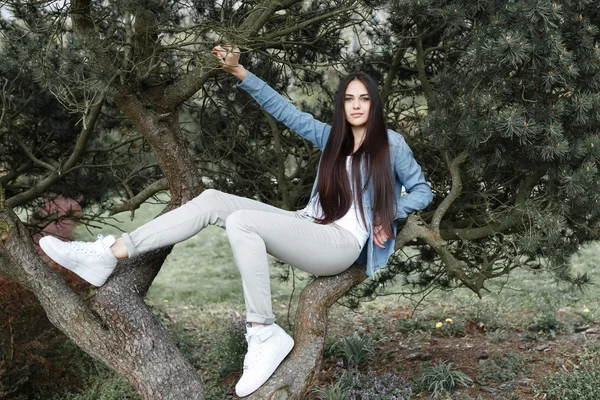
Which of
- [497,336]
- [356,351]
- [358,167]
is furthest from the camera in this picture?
[497,336]

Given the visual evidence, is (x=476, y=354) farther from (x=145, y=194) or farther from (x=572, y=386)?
(x=145, y=194)

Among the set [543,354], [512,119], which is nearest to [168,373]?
[512,119]

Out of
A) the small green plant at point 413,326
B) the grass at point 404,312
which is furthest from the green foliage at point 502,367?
the small green plant at point 413,326

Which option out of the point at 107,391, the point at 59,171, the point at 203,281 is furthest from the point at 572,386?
the point at 203,281

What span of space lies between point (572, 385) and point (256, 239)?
7.01ft

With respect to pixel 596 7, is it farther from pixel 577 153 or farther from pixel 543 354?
pixel 543 354

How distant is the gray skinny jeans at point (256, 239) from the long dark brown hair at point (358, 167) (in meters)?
0.14

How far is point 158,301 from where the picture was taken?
23.9 feet

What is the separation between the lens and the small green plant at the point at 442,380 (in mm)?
3734

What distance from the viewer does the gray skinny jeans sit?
2.53 m

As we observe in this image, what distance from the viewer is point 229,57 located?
9.55 ft

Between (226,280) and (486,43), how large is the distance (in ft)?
20.3

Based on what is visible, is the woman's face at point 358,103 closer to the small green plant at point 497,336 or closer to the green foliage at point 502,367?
the green foliage at point 502,367

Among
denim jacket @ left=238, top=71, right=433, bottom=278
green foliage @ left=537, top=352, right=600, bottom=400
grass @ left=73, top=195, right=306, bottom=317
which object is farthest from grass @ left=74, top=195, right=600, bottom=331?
denim jacket @ left=238, top=71, right=433, bottom=278
